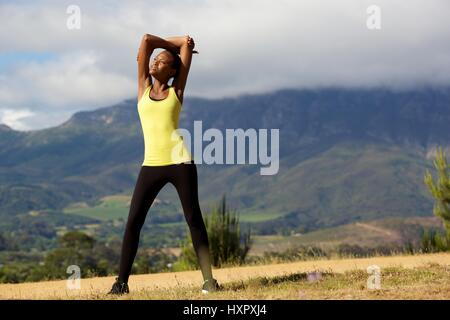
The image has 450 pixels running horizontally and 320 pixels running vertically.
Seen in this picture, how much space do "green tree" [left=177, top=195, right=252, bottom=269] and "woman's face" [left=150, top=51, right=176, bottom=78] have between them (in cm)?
912

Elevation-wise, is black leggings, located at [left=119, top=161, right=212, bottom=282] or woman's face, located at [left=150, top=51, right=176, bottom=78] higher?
woman's face, located at [left=150, top=51, right=176, bottom=78]

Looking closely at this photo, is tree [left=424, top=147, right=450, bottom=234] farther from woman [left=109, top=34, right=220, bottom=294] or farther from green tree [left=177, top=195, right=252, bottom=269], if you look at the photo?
woman [left=109, top=34, right=220, bottom=294]

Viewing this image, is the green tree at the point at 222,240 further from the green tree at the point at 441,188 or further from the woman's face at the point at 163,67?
the woman's face at the point at 163,67

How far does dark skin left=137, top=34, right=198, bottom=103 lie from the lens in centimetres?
906

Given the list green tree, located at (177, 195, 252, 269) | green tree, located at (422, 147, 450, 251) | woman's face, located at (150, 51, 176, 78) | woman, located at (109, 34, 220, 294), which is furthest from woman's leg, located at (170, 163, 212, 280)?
green tree, located at (422, 147, 450, 251)

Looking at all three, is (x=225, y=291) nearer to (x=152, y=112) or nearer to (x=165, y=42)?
(x=152, y=112)

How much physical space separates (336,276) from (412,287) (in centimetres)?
225

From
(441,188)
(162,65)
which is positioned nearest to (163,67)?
(162,65)

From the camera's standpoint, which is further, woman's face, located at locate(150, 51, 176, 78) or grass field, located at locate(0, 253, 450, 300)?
woman's face, located at locate(150, 51, 176, 78)

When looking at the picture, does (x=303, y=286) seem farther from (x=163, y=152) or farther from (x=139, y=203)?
(x=163, y=152)

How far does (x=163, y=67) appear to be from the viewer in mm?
9055

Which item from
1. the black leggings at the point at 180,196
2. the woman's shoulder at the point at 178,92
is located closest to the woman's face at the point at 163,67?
the woman's shoulder at the point at 178,92
